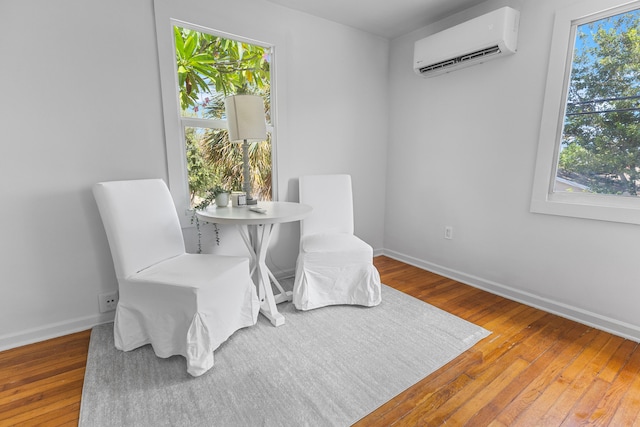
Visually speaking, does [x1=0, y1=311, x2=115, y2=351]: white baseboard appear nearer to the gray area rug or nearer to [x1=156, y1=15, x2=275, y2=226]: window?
the gray area rug

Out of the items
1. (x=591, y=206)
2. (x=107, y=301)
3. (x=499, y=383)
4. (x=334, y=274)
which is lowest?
(x=499, y=383)

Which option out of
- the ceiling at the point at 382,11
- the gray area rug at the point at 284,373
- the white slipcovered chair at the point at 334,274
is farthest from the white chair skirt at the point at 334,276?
the ceiling at the point at 382,11

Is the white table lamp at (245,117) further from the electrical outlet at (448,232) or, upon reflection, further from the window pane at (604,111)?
the window pane at (604,111)

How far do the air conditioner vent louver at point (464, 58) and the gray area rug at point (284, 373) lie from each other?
190cm


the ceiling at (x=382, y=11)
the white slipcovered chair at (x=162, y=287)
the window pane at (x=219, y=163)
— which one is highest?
the ceiling at (x=382, y=11)

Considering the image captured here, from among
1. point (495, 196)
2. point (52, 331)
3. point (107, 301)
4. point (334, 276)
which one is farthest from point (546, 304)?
point (52, 331)

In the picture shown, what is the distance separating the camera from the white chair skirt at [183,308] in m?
1.47

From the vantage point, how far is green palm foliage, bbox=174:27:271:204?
6.96ft

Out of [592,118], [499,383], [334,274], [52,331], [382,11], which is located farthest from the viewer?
[382,11]

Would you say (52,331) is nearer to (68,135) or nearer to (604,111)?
(68,135)

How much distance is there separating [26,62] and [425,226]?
10.0 feet

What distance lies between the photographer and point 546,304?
2160 millimetres

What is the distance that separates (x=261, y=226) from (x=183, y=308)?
2.28 ft

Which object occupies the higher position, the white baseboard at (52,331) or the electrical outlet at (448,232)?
the electrical outlet at (448,232)
